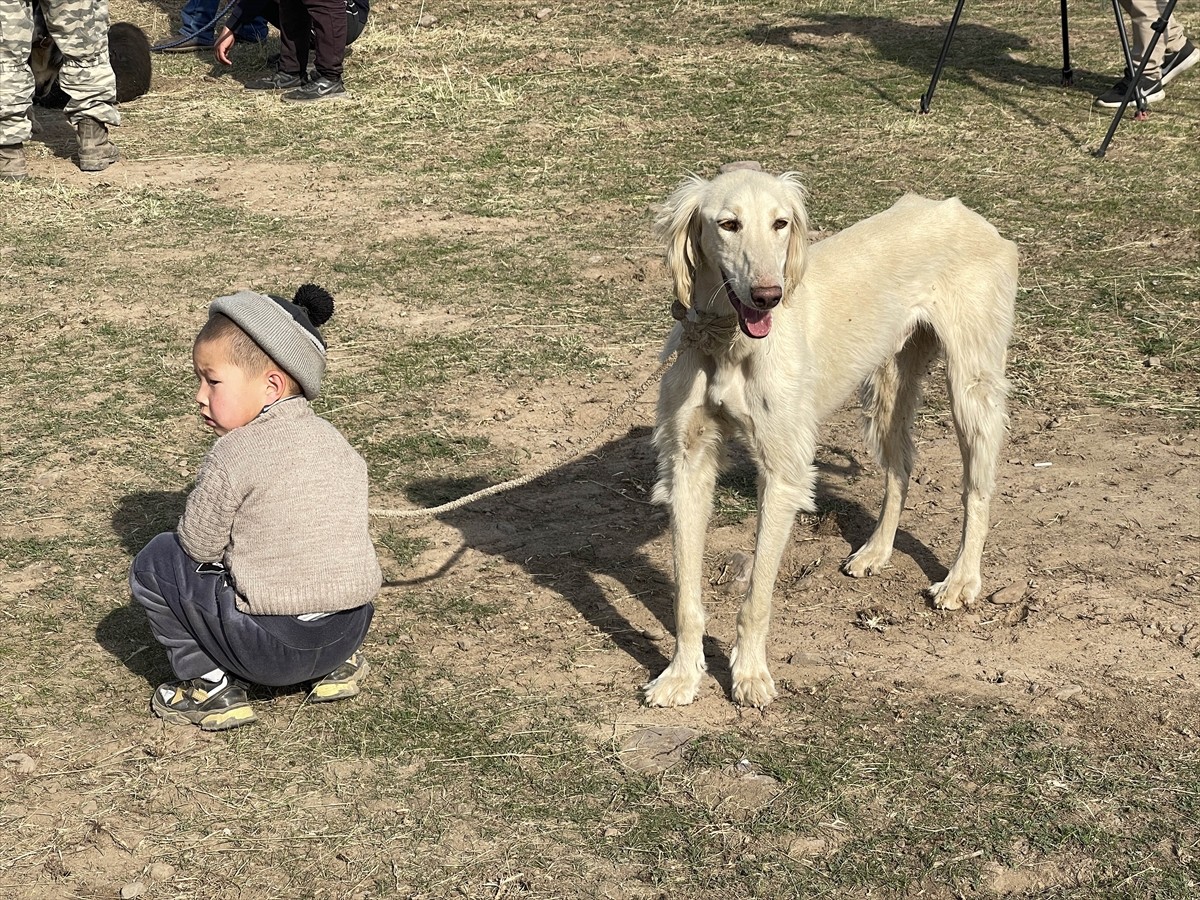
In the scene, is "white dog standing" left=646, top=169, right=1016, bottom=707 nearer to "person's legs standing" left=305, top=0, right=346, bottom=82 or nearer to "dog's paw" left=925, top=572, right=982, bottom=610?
"dog's paw" left=925, top=572, right=982, bottom=610

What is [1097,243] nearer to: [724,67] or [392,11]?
[724,67]

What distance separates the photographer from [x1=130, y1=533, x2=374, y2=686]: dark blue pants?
389 centimetres

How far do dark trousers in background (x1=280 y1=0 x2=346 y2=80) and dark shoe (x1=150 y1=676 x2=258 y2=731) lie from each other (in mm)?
8270

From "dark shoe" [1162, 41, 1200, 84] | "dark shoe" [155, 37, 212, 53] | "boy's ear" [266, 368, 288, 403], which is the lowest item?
"dark shoe" [155, 37, 212, 53]

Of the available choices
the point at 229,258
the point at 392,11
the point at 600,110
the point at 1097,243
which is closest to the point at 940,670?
the point at 1097,243

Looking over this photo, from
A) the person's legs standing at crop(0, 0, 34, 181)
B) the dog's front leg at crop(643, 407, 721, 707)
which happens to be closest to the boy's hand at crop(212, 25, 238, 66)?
the person's legs standing at crop(0, 0, 34, 181)

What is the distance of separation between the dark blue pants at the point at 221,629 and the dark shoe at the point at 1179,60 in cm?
927

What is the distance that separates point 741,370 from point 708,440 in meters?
0.25

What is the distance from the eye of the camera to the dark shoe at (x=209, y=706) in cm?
403

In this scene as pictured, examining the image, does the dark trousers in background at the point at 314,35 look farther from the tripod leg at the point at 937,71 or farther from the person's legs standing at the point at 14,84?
the tripod leg at the point at 937,71

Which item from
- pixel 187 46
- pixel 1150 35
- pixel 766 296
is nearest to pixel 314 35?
pixel 187 46

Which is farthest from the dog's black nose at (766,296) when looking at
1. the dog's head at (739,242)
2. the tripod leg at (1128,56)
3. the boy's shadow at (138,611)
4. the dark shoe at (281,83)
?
the dark shoe at (281,83)

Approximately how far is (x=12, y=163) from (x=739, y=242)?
7.35 m

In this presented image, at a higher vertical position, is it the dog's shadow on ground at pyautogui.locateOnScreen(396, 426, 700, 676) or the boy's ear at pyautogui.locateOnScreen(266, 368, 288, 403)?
the boy's ear at pyautogui.locateOnScreen(266, 368, 288, 403)
